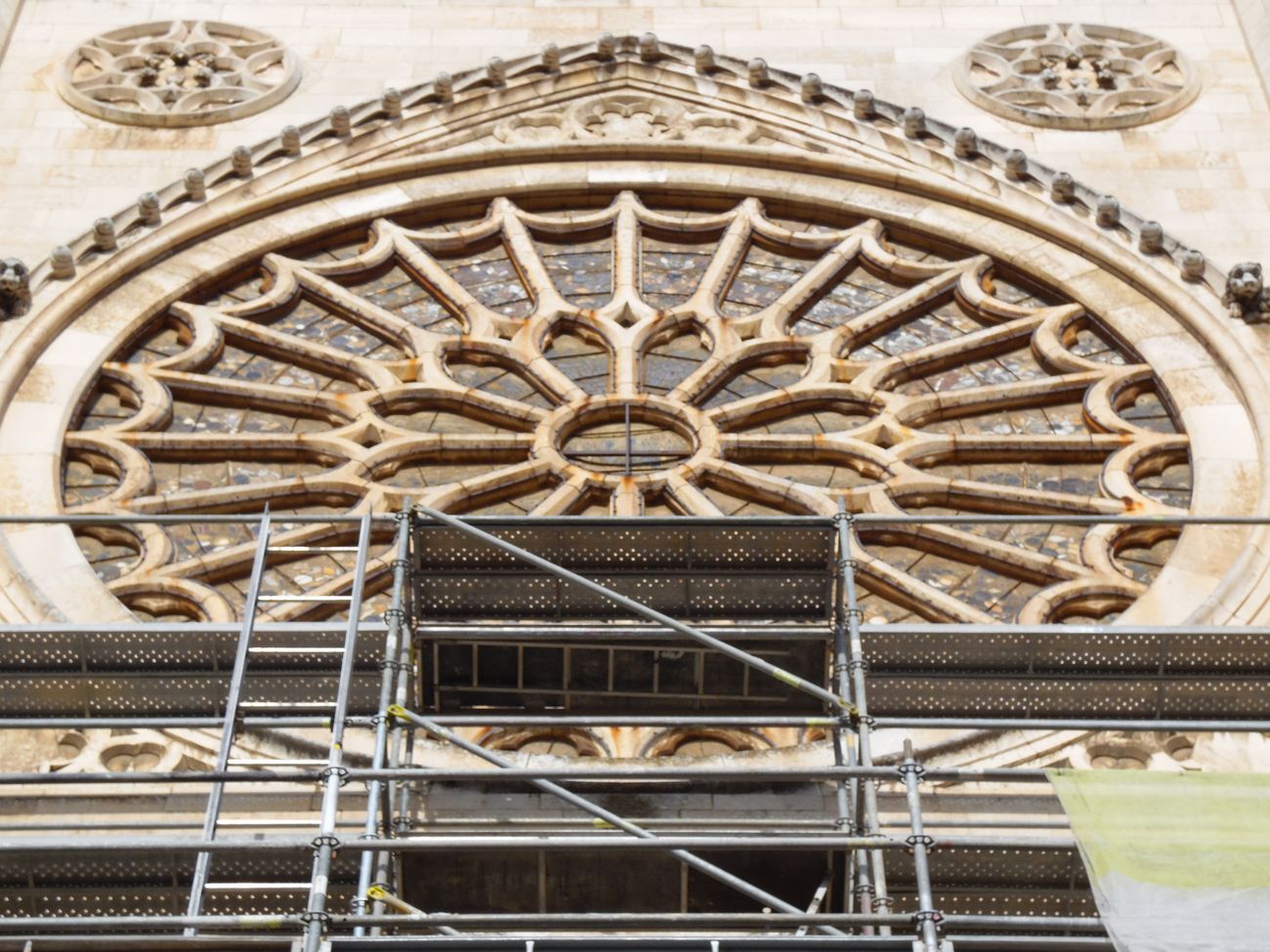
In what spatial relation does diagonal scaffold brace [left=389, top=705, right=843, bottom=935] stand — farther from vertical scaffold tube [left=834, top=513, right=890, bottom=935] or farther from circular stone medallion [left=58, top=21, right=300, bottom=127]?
circular stone medallion [left=58, top=21, right=300, bottom=127]

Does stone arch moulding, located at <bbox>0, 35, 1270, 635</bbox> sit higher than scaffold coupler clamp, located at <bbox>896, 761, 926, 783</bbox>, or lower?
higher

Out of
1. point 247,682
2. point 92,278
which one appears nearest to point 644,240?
point 92,278

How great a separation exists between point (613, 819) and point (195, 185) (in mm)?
9405

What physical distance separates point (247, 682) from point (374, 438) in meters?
4.47

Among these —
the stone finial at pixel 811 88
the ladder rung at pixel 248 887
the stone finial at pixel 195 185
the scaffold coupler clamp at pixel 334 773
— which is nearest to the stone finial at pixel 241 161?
the stone finial at pixel 195 185

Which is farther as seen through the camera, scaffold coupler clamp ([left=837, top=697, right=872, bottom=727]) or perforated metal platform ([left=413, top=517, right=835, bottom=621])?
perforated metal platform ([left=413, top=517, right=835, bottom=621])

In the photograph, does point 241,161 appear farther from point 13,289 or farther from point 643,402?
Result: point 643,402

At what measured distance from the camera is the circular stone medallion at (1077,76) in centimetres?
2314

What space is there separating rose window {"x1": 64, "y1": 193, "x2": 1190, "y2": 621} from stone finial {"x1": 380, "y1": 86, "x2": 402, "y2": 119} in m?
0.97

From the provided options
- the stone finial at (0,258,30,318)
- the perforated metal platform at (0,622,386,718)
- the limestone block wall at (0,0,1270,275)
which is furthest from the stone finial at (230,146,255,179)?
the perforated metal platform at (0,622,386,718)

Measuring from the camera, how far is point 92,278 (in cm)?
2111

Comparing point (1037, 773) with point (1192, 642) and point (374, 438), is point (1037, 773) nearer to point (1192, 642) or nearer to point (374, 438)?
point (1192, 642)

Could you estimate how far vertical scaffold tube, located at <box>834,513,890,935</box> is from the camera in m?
13.9

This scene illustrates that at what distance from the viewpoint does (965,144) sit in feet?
73.4
